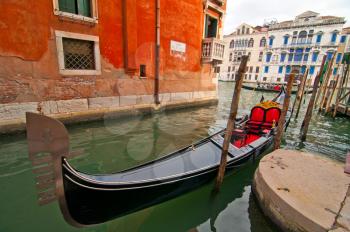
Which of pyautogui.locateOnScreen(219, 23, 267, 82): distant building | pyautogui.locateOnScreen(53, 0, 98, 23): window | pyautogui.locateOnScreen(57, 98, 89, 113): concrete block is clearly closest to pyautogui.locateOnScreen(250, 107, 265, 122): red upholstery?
pyautogui.locateOnScreen(57, 98, 89, 113): concrete block

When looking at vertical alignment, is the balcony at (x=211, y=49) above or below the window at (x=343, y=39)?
below

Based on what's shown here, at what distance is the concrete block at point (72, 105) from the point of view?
5.21 m

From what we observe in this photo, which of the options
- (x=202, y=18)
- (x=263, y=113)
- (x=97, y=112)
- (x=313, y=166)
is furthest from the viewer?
(x=202, y=18)

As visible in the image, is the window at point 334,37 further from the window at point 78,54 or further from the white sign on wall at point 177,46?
the window at point 78,54

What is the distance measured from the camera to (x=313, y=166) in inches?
103

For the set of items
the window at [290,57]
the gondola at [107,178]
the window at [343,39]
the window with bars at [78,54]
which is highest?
the window at [343,39]

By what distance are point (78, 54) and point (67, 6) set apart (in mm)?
1207

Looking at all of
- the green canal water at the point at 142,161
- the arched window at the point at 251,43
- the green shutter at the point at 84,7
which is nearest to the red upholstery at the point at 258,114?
the green canal water at the point at 142,161

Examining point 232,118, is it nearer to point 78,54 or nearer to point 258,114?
point 258,114

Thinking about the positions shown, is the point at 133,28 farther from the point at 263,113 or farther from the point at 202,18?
the point at 263,113

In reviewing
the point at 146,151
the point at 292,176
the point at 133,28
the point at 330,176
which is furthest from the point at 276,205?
the point at 133,28

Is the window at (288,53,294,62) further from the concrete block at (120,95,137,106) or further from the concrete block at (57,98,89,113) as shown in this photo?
the concrete block at (57,98,89,113)

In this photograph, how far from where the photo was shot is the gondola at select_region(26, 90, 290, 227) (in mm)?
1509

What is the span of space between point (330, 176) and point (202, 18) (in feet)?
26.7
